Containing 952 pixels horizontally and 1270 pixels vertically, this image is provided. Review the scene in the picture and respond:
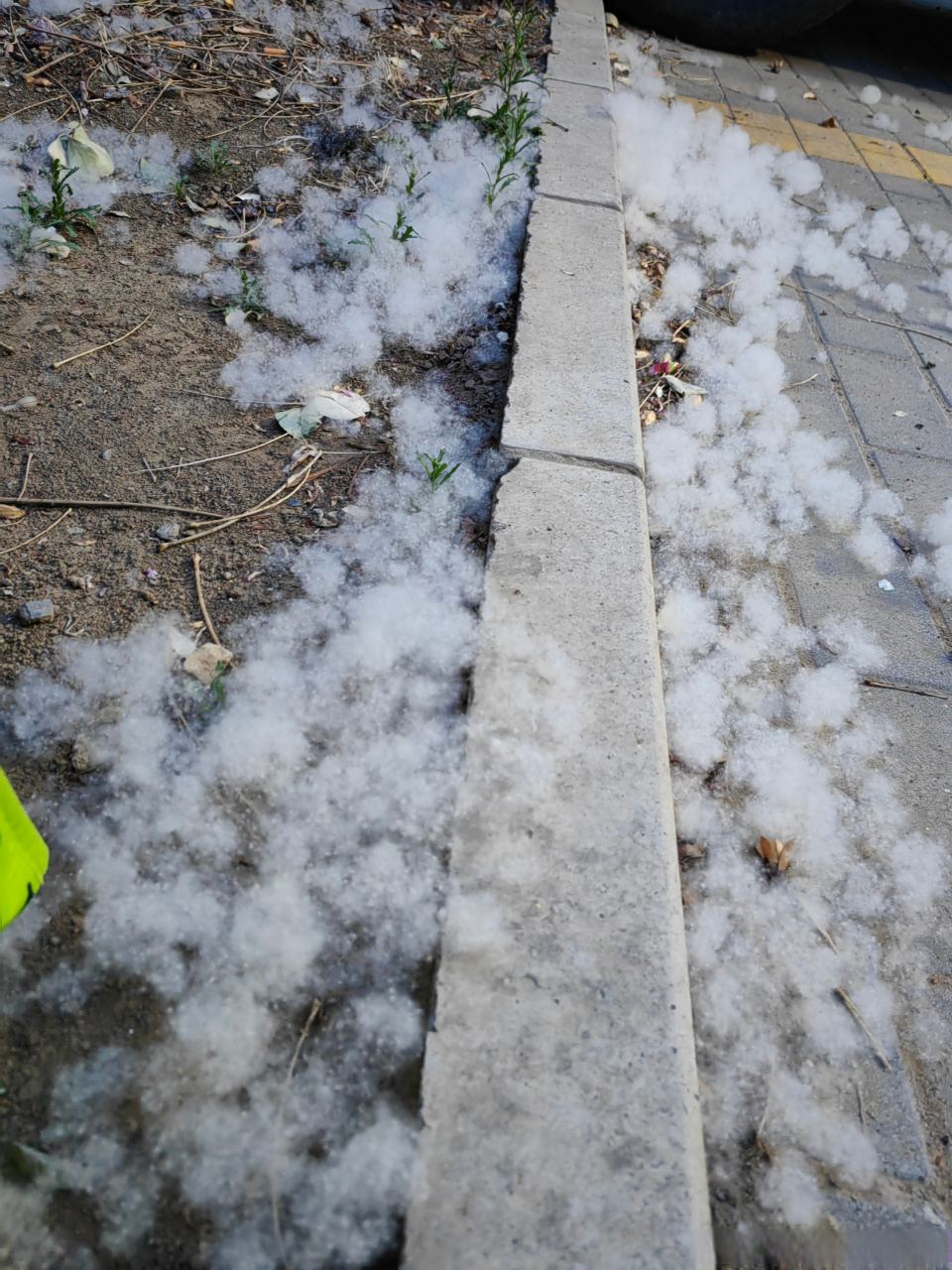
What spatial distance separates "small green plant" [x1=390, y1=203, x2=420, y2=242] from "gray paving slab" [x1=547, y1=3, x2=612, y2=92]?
5.31ft

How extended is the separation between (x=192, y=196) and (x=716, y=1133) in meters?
2.90

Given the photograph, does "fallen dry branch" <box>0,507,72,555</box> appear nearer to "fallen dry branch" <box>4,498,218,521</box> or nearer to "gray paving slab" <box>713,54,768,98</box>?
"fallen dry branch" <box>4,498,218,521</box>

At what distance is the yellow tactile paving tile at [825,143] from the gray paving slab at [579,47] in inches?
43.5

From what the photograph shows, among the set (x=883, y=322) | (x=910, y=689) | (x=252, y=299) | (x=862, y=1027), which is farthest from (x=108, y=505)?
(x=883, y=322)

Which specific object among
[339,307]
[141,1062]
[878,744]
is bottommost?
[141,1062]

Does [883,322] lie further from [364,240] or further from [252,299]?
[252,299]

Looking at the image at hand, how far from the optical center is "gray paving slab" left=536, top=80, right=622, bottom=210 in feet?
9.47

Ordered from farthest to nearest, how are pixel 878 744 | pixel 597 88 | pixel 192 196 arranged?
pixel 597 88, pixel 192 196, pixel 878 744

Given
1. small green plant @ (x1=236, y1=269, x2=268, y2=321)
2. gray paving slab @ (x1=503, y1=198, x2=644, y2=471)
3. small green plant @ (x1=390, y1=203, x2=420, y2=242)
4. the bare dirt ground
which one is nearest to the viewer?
the bare dirt ground

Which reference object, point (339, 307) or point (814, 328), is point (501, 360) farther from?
point (814, 328)

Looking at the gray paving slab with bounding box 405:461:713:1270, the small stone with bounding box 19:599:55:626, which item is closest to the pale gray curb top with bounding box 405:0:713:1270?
the gray paving slab with bounding box 405:461:713:1270

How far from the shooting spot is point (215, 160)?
271 cm

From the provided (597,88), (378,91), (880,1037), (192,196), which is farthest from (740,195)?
(880,1037)

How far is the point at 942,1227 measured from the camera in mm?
1115
